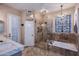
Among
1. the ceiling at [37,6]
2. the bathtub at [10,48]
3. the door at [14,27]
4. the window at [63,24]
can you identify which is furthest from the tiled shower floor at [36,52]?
the ceiling at [37,6]

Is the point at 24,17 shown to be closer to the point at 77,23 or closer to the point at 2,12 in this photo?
the point at 2,12

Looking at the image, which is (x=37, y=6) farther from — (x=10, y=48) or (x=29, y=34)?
(x=10, y=48)

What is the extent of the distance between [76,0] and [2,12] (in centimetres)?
134

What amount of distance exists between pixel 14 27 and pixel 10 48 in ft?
1.26

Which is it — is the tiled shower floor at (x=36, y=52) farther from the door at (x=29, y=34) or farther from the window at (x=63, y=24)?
the window at (x=63, y=24)

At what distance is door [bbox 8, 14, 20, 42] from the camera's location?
1.85m

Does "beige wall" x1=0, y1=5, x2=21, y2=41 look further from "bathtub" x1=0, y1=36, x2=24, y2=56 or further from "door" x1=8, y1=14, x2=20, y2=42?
"bathtub" x1=0, y1=36, x2=24, y2=56

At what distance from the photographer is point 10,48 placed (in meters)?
1.81

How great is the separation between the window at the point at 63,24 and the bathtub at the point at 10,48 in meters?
0.76

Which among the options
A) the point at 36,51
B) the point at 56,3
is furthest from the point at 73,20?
the point at 36,51

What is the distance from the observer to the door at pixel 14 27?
1.85 meters

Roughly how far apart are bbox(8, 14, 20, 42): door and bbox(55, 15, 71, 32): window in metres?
0.72

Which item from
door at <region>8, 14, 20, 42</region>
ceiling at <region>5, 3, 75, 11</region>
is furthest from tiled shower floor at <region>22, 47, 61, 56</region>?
ceiling at <region>5, 3, 75, 11</region>

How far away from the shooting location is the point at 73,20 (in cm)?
182
